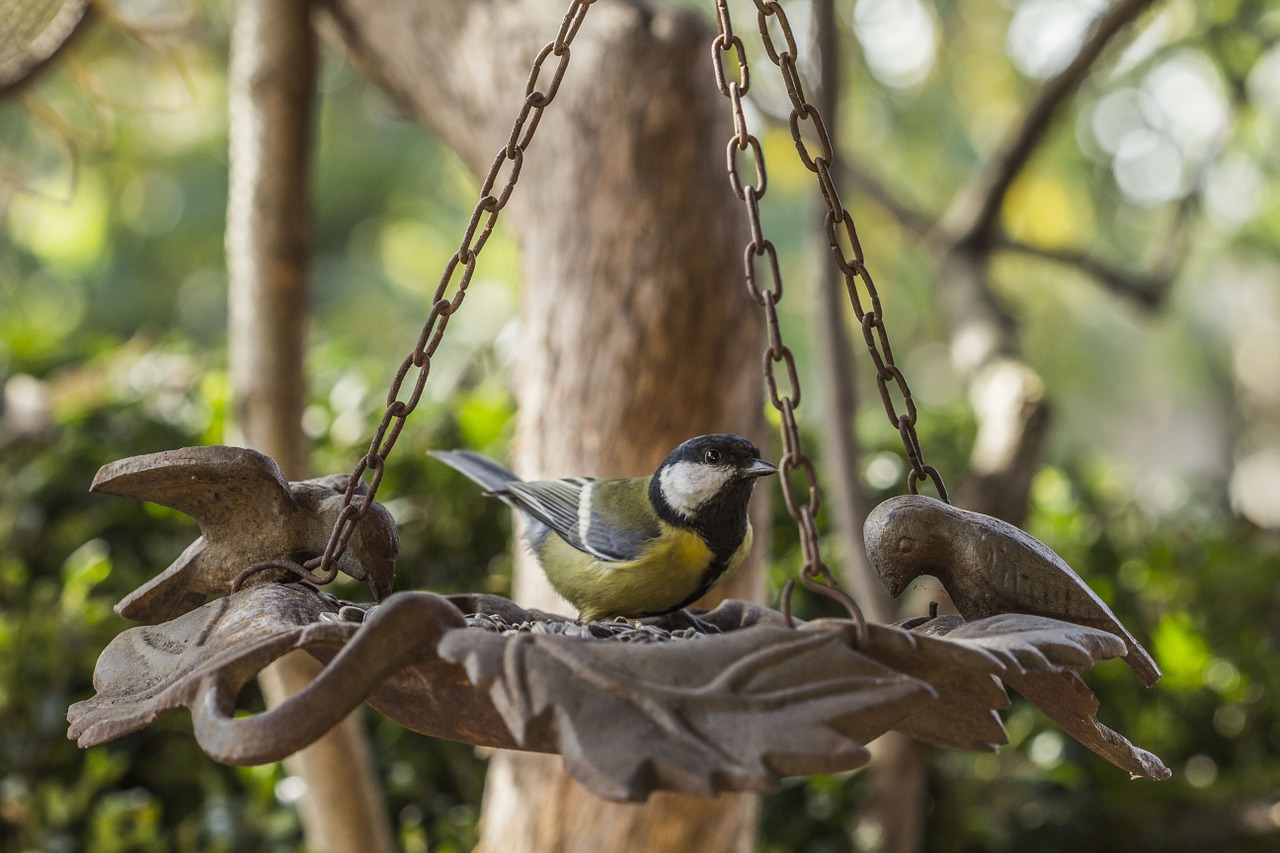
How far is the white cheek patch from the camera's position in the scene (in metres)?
1.66

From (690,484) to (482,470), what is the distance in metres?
0.50

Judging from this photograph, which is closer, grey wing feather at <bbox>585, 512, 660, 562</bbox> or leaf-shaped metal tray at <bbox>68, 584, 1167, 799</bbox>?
leaf-shaped metal tray at <bbox>68, 584, 1167, 799</bbox>

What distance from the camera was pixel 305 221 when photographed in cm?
271

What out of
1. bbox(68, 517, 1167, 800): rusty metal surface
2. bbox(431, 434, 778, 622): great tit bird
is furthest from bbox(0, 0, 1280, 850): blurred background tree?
bbox(68, 517, 1167, 800): rusty metal surface

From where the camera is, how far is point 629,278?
7.72 ft

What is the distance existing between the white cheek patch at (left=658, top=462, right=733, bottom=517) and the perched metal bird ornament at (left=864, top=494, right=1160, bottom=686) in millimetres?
337

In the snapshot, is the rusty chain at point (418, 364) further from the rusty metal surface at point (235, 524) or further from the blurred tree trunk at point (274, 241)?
the blurred tree trunk at point (274, 241)

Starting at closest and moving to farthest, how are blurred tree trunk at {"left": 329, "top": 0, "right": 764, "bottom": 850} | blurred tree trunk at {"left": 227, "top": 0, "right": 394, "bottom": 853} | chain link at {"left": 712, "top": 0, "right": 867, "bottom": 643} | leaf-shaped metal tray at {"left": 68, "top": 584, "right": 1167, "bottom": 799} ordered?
leaf-shaped metal tray at {"left": 68, "top": 584, "right": 1167, "bottom": 799}
chain link at {"left": 712, "top": 0, "right": 867, "bottom": 643}
blurred tree trunk at {"left": 329, "top": 0, "right": 764, "bottom": 850}
blurred tree trunk at {"left": 227, "top": 0, "right": 394, "bottom": 853}

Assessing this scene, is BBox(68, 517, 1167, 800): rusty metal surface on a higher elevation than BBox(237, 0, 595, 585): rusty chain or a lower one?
lower

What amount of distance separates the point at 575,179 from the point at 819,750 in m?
1.72

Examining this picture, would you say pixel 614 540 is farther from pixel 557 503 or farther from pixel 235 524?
pixel 235 524

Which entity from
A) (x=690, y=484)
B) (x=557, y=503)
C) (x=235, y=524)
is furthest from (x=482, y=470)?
(x=235, y=524)

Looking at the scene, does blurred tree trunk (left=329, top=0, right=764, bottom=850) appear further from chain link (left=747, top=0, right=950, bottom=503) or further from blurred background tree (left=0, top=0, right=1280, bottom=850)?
chain link (left=747, top=0, right=950, bottom=503)

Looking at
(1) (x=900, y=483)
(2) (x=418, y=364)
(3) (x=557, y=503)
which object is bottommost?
(1) (x=900, y=483)
